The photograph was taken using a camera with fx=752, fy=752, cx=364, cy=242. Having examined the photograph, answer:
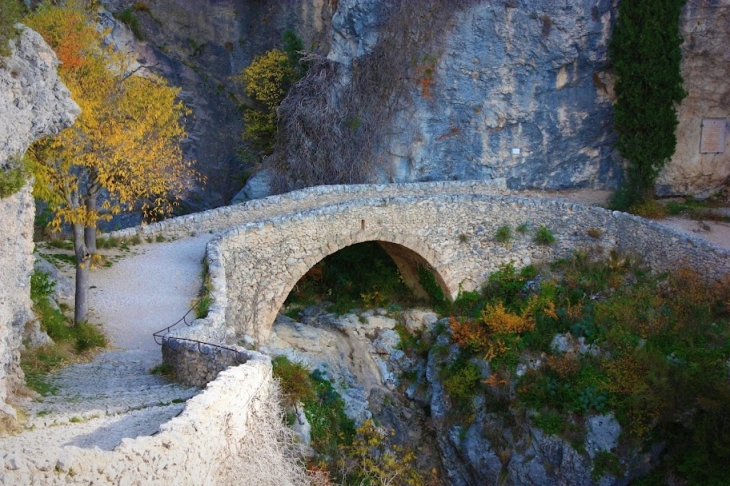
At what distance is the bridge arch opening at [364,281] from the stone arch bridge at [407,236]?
0.14 meters

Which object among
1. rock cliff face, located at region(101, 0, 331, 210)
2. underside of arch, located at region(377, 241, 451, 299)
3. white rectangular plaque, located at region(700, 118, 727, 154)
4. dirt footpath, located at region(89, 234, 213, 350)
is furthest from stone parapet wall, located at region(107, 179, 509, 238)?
white rectangular plaque, located at region(700, 118, 727, 154)

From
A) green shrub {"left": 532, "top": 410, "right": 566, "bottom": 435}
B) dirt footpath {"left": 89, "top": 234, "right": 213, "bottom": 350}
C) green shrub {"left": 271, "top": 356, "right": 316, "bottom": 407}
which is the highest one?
dirt footpath {"left": 89, "top": 234, "right": 213, "bottom": 350}

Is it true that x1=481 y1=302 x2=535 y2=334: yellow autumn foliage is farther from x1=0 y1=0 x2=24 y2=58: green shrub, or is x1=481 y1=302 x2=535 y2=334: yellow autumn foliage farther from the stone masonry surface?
x1=0 y1=0 x2=24 y2=58: green shrub

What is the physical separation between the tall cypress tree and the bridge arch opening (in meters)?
6.73

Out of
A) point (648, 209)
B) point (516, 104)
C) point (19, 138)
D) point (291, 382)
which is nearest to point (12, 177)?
point (19, 138)

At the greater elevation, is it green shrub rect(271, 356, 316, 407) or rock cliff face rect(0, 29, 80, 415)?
rock cliff face rect(0, 29, 80, 415)

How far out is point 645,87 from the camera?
21.9 m

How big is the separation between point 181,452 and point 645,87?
19.4 m

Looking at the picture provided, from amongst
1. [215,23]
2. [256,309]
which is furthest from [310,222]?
[215,23]

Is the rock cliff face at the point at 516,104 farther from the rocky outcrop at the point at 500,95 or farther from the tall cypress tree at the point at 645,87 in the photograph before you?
the tall cypress tree at the point at 645,87

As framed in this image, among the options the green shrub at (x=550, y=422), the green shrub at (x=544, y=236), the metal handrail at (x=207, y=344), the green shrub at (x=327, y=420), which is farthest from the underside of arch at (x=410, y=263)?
the metal handrail at (x=207, y=344)

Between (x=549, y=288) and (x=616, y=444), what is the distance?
510 centimetres

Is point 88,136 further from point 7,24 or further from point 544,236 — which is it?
point 544,236

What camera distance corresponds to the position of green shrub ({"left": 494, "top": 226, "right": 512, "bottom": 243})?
19891 mm
